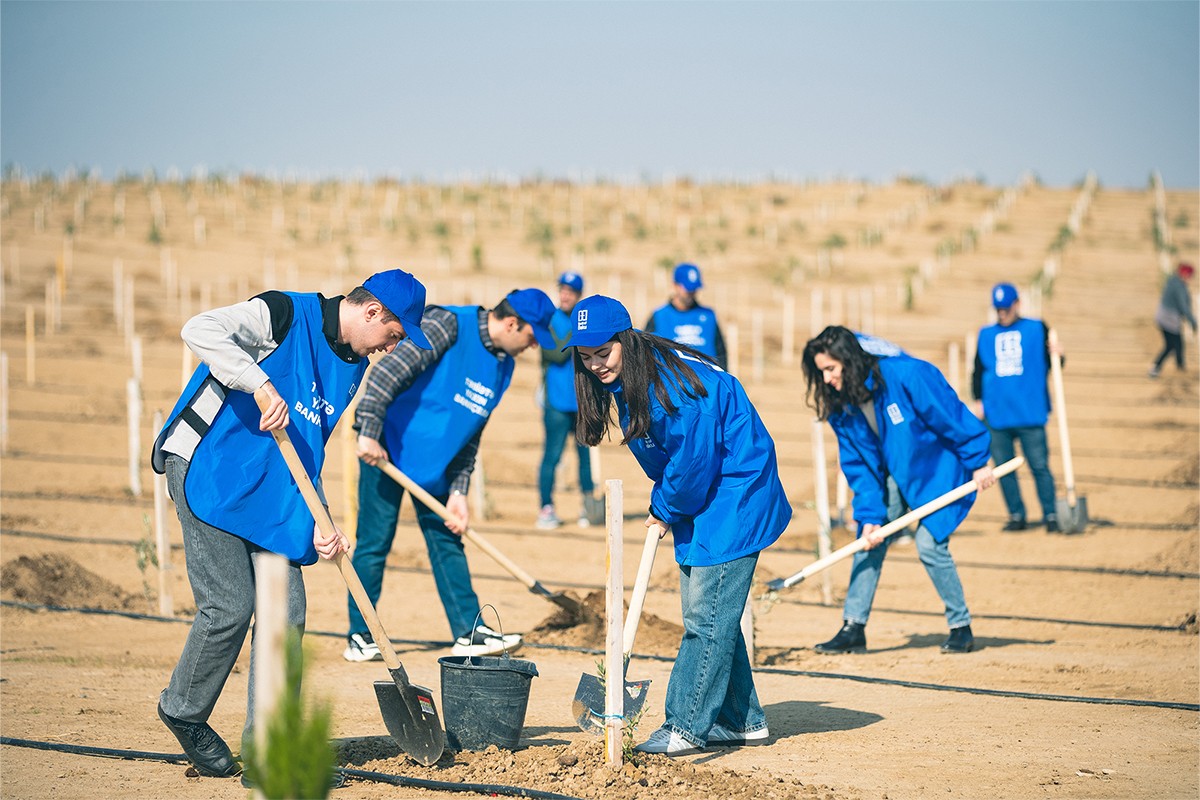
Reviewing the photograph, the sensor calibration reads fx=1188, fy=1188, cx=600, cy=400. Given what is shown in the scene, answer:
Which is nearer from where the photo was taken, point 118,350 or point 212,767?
point 212,767

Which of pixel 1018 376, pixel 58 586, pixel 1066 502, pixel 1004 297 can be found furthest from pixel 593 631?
pixel 1066 502

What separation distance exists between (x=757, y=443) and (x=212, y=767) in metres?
2.19

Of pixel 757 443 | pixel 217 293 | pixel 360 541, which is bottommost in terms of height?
pixel 360 541

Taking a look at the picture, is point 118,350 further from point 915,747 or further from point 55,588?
point 915,747

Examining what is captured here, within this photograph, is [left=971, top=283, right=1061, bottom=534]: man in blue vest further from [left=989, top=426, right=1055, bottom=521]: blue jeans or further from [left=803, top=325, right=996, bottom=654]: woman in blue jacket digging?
[left=803, top=325, right=996, bottom=654]: woman in blue jacket digging

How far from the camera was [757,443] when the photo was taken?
429 centimetres

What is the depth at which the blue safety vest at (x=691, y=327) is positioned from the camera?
8820mm

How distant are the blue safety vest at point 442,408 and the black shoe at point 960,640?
2779mm

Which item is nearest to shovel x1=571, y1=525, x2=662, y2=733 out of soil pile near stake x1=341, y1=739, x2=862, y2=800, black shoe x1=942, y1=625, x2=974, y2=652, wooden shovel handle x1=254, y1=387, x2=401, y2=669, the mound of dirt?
soil pile near stake x1=341, y1=739, x2=862, y2=800

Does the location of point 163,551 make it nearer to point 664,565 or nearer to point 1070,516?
point 664,565

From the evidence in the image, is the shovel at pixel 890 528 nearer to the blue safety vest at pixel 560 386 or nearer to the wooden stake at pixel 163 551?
the wooden stake at pixel 163 551

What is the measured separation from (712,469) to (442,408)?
2.10 meters

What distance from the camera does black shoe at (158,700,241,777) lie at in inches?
153

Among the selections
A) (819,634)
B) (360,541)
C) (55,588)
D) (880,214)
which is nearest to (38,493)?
(55,588)
